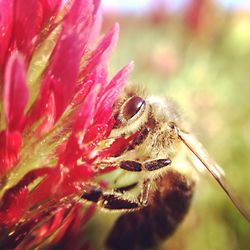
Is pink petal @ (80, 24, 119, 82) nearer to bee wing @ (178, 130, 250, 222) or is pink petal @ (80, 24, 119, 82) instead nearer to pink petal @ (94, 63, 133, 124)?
pink petal @ (94, 63, 133, 124)

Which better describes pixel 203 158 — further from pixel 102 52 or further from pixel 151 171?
pixel 102 52

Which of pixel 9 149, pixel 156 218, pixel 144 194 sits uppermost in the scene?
pixel 9 149

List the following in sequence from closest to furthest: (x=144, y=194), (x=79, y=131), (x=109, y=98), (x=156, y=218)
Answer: (x=79, y=131), (x=109, y=98), (x=144, y=194), (x=156, y=218)

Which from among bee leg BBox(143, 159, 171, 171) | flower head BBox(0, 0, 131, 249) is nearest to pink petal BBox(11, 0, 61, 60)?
flower head BBox(0, 0, 131, 249)

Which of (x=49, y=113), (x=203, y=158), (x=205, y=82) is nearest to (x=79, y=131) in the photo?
(x=49, y=113)

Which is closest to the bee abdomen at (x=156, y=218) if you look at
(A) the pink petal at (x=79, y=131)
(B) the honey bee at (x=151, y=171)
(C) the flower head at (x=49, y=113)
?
(B) the honey bee at (x=151, y=171)

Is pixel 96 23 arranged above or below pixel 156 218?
above

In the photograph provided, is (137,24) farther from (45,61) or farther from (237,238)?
(45,61)

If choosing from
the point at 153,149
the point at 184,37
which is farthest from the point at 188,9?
the point at 153,149

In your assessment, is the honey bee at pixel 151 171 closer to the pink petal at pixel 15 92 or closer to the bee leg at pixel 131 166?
the bee leg at pixel 131 166
